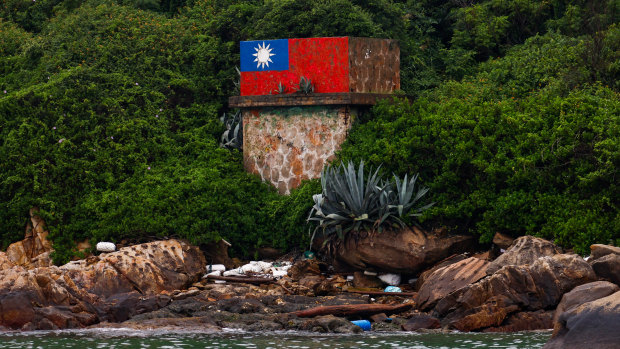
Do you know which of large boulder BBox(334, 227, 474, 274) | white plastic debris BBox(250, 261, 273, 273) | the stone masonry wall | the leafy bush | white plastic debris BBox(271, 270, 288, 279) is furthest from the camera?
the stone masonry wall

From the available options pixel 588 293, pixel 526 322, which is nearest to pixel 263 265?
pixel 526 322

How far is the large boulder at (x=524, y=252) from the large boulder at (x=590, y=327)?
14.1 feet

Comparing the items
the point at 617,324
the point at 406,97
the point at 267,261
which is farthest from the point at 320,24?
the point at 617,324

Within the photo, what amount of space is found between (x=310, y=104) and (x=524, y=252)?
653cm

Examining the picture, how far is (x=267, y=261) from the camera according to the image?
20.7 meters

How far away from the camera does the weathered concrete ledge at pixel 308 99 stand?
69.4ft

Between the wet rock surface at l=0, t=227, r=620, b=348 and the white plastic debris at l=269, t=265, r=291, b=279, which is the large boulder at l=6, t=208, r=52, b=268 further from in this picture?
the white plastic debris at l=269, t=265, r=291, b=279

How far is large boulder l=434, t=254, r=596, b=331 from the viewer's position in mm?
15517

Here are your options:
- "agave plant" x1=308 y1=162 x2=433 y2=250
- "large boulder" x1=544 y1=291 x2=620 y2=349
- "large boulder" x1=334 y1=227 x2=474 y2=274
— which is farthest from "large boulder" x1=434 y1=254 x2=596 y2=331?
"agave plant" x1=308 y1=162 x2=433 y2=250

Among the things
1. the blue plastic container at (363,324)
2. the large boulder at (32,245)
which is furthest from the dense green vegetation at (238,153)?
the blue plastic container at (363,324)

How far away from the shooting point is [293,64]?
21828 millimetres

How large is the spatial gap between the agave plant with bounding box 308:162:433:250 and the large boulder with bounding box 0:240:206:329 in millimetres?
2838

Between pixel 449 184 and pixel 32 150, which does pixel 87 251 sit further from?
pixel 449 184

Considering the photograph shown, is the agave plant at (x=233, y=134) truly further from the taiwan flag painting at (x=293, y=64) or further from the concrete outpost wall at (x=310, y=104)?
the taiwan flag painting at (x=293, y=64)
